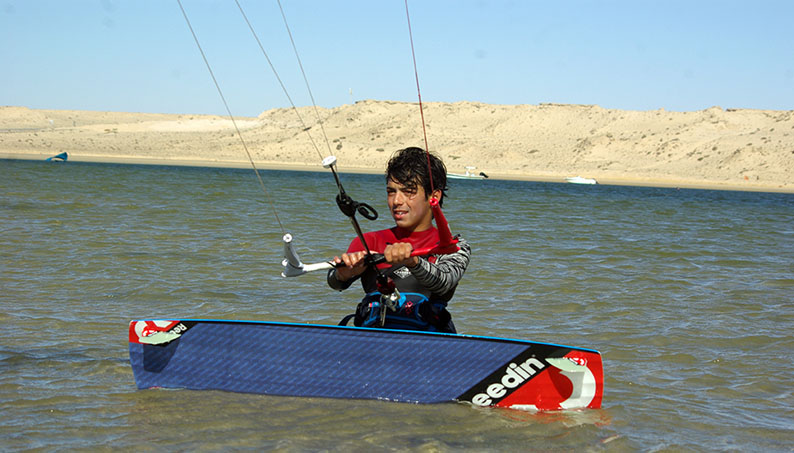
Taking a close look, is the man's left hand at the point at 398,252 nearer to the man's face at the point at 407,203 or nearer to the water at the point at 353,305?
the man's face at the point at 407,203

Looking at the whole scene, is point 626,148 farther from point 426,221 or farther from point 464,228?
point 426,221

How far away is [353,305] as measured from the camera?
7.55 meters

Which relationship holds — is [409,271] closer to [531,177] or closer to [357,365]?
[357,365]

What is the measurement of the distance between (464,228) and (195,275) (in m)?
8.01

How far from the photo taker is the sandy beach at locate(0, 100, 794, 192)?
65250mm

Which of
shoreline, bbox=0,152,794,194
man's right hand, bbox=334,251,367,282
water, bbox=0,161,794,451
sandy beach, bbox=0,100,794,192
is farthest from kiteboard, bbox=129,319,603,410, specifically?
sandy beach, bbox=0,100,794,192

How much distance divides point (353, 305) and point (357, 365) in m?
3.33

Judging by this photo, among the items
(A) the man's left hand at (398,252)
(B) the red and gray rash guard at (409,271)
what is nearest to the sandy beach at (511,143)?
(B) the red and gray rash guard at (409,271)

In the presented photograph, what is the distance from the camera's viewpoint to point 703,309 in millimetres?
7641

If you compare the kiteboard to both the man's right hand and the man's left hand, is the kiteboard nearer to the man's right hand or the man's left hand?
the man's right hand

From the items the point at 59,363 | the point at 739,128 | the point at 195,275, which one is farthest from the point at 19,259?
the point at 739,128

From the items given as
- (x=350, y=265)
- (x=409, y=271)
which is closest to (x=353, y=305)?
(x=409, y=271)

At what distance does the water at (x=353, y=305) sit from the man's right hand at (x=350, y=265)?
767 mm

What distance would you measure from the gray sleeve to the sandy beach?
59.5 m
